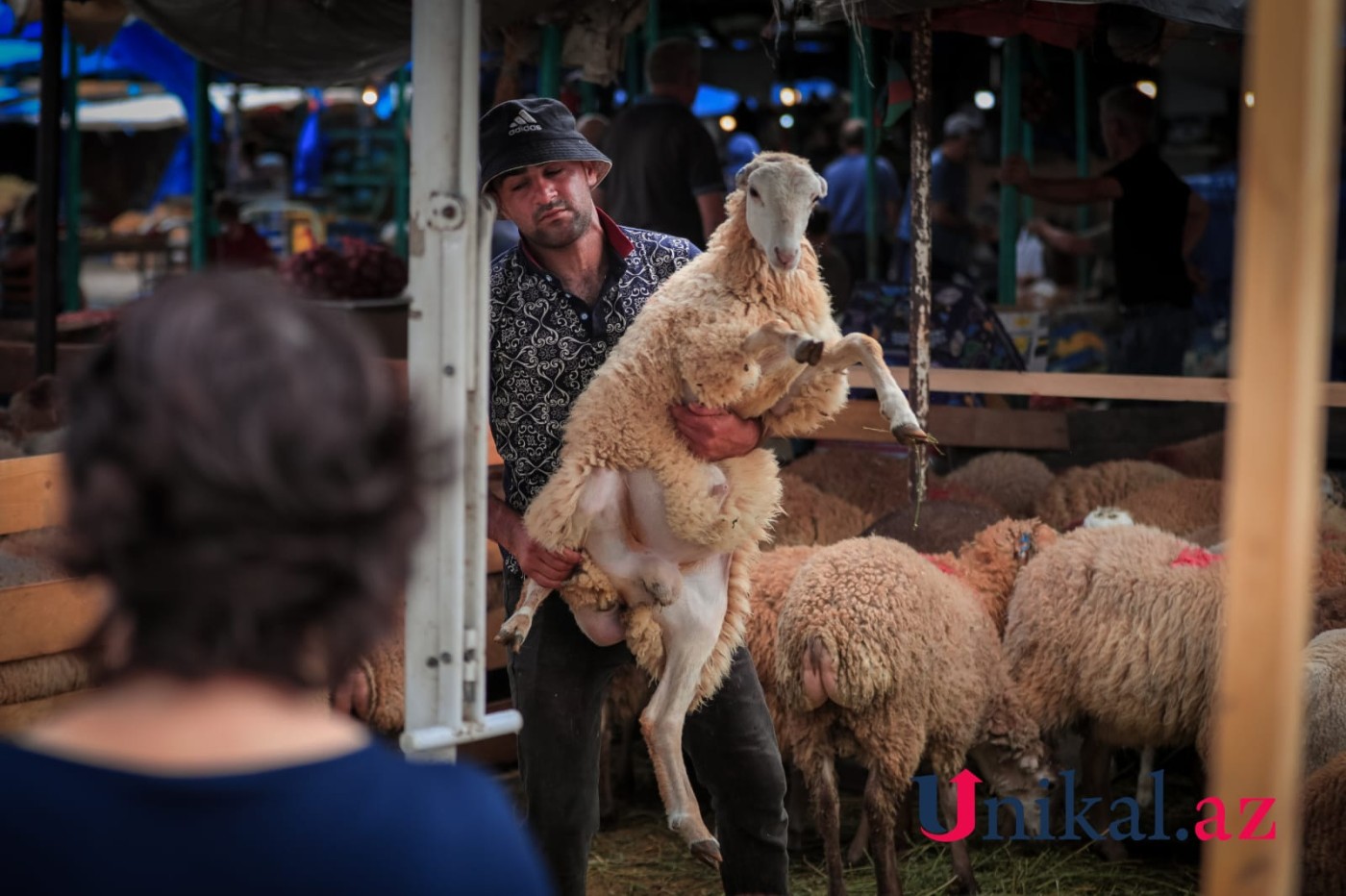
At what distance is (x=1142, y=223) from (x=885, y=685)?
14.0 feet

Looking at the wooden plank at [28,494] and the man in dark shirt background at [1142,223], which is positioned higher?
the man in dark shirt background at [1142,223]

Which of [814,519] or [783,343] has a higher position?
[783,343]

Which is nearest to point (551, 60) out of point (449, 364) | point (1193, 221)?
point (1193, 221)

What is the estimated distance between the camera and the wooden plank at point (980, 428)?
6160 millimetres

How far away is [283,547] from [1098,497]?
16.7 feet

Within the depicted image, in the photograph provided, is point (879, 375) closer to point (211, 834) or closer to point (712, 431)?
point (712, 431)

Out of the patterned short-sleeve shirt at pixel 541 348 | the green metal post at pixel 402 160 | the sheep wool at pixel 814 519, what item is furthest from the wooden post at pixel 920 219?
the green metal post at pixel 402 160

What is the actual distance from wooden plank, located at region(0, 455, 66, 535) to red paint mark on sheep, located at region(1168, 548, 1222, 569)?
3394mm

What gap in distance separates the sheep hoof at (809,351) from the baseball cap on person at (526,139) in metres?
0.76

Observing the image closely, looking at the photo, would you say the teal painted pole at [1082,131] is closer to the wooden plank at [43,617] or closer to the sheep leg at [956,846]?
the sheep leg at [956,846]

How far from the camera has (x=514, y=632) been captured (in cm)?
293

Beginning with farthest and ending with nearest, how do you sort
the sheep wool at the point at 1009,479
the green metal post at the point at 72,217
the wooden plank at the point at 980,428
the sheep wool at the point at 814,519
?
the green metal post at the point at 72,217
the wooden plank at the point at 980,428
the sheep wool at the point at 1009,479
the sheep wool at the point at 814,519

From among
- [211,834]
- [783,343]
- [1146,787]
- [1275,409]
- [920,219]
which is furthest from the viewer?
[920,219]

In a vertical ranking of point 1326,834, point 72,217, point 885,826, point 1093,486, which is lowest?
point 885,826
